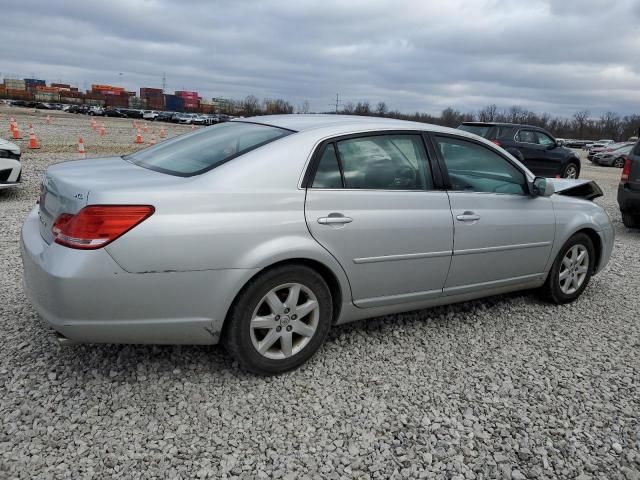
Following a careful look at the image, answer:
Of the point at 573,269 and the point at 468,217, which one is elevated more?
the point at 468,217

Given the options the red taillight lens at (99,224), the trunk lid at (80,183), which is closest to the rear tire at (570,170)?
the trunk lid at (80,183)

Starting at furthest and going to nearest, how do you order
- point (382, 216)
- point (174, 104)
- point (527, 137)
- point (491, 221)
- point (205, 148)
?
point (174, 104)
point (527, 137)
point (491, 221)
point (205, 148)
point (382, 216)

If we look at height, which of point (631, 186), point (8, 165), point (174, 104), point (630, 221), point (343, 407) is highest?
point (174, 104)

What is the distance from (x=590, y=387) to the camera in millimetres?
3273

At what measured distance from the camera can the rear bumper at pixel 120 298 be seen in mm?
2531

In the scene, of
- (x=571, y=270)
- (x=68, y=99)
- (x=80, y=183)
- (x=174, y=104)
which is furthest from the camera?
(x=174, y=104)

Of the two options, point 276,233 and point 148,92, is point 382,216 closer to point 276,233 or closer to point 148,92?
point 276,233

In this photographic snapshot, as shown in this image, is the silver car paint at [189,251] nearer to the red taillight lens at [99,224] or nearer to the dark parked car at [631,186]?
the red taillight lens at [99,224]

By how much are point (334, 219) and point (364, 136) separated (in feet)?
2.24

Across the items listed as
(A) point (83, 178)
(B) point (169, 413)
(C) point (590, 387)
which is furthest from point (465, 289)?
(A) point (83, 178)

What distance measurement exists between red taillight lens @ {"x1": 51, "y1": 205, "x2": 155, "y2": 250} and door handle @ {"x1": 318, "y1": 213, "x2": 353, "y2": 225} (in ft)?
3.25

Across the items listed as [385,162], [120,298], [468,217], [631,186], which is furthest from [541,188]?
[631,186]

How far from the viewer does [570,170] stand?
15102mm

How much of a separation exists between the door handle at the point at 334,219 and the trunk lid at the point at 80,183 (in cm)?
86
